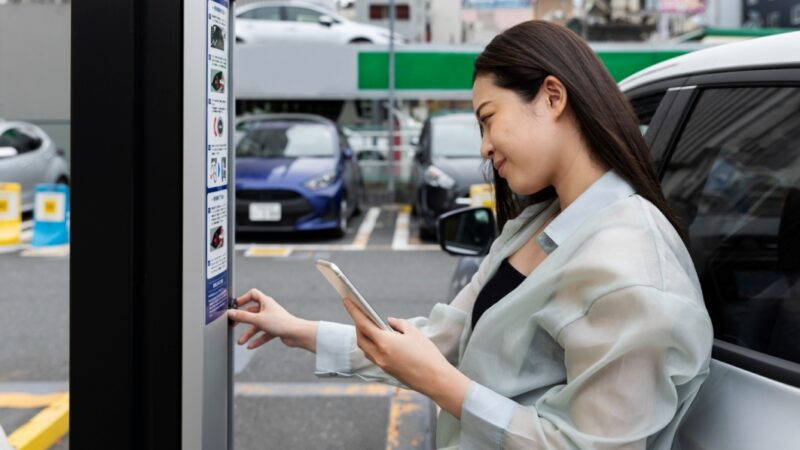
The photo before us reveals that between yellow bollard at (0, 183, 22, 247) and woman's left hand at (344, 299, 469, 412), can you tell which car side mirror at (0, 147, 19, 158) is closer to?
yellow bollard at (0, 183, 22, 247)

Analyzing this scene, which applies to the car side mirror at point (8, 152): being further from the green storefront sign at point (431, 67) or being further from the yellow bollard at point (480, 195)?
the yellow bollard at point (480, 195)

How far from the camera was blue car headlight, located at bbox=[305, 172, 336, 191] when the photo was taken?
9.88m

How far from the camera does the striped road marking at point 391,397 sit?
3818 millimetres

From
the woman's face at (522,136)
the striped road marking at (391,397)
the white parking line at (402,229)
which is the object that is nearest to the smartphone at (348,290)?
the woman's face at (522,136)

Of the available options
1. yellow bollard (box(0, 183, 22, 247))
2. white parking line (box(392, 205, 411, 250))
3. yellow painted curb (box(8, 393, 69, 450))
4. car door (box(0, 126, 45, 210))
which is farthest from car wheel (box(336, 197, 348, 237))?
yellow painted curb (box(8, 393, 69, 450))

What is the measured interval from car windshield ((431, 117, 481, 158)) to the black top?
29.4 feet

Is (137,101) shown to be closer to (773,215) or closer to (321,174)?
(773,215)

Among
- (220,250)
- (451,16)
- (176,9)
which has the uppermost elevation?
(451,16)

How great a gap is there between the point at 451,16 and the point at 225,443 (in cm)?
6023

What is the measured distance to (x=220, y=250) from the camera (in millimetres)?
1518

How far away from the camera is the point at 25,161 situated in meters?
11.2

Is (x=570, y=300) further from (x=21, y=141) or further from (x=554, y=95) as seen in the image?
(x=21, y=141)

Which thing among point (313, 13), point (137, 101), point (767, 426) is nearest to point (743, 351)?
point (767, 426)

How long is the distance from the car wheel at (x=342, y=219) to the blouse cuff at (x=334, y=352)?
8.47 meters
